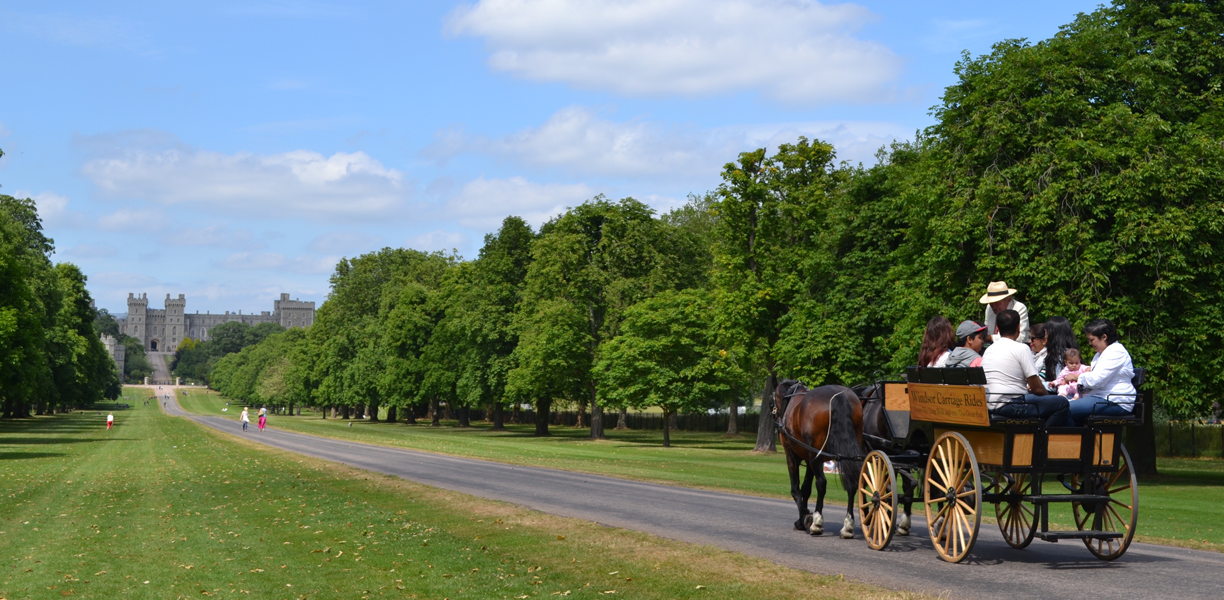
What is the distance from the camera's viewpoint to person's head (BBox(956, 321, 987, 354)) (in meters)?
11.9

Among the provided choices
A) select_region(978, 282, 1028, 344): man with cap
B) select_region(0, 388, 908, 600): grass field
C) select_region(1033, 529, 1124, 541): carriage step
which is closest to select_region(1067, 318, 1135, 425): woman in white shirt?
select_region(978, 282, 1028, 344): man with cap

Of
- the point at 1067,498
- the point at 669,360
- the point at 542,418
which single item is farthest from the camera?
the point at 542,418

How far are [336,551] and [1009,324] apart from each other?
9259 millimetres

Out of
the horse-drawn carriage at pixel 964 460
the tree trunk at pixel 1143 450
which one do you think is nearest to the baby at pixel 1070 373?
the horse-drawn carriage at pixel 964 460

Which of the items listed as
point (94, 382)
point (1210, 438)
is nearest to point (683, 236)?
point (1210, 438)

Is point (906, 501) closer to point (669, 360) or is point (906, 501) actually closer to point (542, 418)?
point (669, 360)

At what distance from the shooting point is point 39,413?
108 metres

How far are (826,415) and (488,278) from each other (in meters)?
62.5

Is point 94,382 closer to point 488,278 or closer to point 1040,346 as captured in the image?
point 488,278

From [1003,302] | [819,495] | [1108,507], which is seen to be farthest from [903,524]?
[1003,302]

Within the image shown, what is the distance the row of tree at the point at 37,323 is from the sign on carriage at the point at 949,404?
44.0m

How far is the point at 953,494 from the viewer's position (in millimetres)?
10836

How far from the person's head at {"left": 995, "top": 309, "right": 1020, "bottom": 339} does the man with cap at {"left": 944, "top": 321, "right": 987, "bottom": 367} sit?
1.66 ft

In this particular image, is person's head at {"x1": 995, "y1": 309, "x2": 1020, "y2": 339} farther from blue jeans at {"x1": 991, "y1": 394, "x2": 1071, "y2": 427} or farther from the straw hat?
the straw hat
